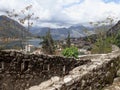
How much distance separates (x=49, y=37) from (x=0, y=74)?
2699 inches

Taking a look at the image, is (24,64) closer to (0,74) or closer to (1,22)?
(0,74)

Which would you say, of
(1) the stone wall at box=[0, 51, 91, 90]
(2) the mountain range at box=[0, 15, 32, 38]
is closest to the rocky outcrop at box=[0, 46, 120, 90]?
(1) the stone wall at box=[0, 51, 91, 90]

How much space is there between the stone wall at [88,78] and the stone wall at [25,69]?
211 cm

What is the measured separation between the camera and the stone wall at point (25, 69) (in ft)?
32.9

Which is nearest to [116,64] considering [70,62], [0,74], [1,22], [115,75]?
[115,75]

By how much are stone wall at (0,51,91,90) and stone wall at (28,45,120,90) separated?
2113mm

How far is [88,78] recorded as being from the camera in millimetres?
8078

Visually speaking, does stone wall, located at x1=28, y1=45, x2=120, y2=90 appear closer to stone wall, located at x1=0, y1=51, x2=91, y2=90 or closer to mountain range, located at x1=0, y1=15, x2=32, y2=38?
stone wall, located at x1=0, y1=51, x2=91, y2=90

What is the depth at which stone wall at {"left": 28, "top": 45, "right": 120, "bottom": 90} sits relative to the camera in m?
7.16

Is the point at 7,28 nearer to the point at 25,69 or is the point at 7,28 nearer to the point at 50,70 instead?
the point at 50,70

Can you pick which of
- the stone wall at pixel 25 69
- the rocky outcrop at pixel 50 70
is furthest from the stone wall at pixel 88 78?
the stone wall at pixel 25 69

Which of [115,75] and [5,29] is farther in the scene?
[5,29]

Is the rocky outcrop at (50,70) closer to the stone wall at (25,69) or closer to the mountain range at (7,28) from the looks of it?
the stone wall at (25,69)

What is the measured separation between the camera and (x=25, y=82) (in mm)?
10492
